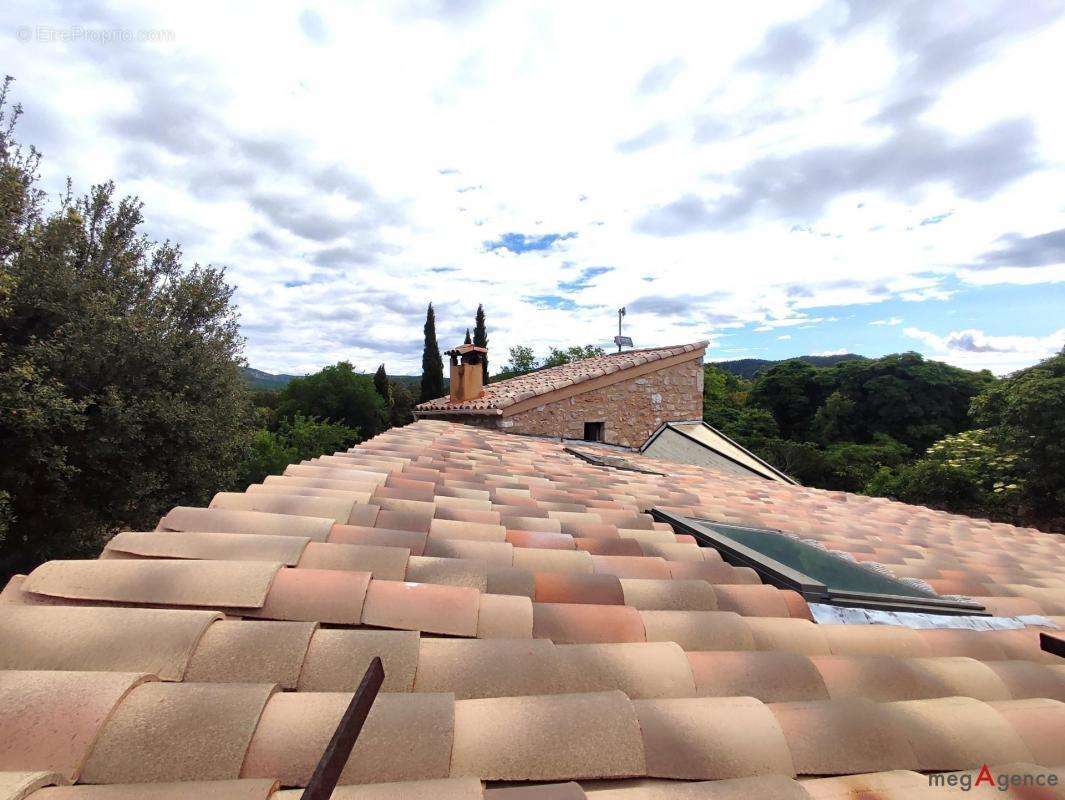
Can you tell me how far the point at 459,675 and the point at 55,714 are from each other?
0.82 metres

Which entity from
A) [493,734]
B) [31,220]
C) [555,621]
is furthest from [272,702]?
[31,220]

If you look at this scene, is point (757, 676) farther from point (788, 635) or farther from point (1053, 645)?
point (1053, 645)

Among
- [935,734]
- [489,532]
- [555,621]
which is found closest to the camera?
[935,734]

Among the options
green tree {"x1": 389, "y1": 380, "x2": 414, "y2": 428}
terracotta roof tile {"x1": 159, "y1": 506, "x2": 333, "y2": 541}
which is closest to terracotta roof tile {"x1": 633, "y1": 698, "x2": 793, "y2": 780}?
terracotta roof tile {"x1": 159, "y1": 506, "x2": 333, "y2": 541}

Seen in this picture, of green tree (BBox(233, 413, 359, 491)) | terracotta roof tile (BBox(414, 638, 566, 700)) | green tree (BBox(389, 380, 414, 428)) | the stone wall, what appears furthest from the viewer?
green tree (BBox(389, 380, 414, 428))

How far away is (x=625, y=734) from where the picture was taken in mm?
1136

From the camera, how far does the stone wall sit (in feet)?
40.7

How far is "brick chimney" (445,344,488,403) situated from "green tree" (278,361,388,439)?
2136 centimetres

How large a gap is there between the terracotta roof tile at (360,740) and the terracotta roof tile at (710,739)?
485 millimetres

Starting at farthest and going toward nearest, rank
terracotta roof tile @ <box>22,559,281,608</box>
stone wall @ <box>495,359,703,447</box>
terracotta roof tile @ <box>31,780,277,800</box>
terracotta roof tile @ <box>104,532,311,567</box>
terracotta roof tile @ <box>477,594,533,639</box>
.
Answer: stone wall @ <box>495,359,703,447</box>, terracotta roof tile @ <box>104,532,311,567</box>, terracotta roof tile @ <box>477,594,533,639</box>, terracotta roof tile @ <box>22,559,281,608</box>, terracotta roof tile @ <box>31,780,277,800</box>

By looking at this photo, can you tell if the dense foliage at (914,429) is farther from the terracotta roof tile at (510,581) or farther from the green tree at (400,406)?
the green tree at (400,406)

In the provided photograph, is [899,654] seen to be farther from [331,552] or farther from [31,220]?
[31,220]

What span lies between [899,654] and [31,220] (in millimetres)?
12570

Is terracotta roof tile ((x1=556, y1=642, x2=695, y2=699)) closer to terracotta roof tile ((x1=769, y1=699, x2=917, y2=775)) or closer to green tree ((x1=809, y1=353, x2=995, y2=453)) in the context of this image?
terracotta roof tile ((x1=769, y1=699, x2=917, y2=775))
